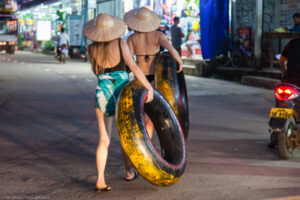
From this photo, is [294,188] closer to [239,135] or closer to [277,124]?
[277,124]

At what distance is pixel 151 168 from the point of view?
5.08 metres

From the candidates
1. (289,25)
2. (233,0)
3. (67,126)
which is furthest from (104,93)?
(233,0)

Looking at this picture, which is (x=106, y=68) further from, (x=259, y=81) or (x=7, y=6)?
(x=7, y=6)

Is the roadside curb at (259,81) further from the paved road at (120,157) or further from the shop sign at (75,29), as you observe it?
the shop sign at (75,29)

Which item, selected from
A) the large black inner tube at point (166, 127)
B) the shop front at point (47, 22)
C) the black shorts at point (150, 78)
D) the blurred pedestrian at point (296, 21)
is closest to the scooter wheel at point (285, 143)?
the large black inner tube at point (166, 127)

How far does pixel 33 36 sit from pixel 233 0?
41.5 m

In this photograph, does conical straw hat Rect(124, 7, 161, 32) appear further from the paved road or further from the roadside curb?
the roadside curb

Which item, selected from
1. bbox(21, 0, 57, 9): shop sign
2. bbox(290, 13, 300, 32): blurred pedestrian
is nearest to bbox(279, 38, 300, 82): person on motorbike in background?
bbox(290, 13, 300, 32): blurred pedestrian

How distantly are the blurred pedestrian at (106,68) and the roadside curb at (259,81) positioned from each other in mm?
11266

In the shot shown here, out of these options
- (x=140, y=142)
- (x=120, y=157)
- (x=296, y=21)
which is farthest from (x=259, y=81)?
(x=140, y=142)

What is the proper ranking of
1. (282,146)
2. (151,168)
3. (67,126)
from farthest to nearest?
(67,126), (282,146), (151,168)

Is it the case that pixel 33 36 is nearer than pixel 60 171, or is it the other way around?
pixel 60 171

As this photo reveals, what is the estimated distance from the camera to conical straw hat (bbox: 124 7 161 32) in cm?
634

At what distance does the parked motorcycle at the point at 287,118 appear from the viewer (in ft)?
22.2
